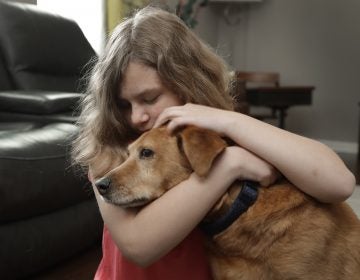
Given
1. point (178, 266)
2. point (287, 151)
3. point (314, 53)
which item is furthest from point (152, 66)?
point (314, 53)

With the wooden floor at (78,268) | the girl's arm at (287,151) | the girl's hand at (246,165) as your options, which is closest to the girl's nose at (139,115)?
the girl's arm at (287,151)

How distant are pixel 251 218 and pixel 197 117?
0.27 m

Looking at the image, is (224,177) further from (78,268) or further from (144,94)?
(78,268)

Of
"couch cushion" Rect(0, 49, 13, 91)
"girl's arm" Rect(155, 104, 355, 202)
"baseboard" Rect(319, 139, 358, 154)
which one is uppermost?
"girl's arm" Rect(155, 104, 355, 202)

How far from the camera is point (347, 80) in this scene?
5730mm

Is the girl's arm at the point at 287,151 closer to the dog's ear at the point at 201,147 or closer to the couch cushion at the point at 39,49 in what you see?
the dog's ear at the point at 201,147

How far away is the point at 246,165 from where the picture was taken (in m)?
1.10

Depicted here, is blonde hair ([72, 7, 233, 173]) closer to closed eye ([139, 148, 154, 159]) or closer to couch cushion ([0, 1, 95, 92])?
closed eye ([139, 148, 154, 159])

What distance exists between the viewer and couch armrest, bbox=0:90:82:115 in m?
2.26

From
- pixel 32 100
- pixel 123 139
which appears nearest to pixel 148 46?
pixel 123 139

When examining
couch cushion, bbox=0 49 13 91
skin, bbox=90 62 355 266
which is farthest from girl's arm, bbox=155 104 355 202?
couch cushion, bbox=0 49 13 91

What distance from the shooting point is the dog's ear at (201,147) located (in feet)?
3.45

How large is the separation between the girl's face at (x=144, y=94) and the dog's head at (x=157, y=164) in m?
0.06

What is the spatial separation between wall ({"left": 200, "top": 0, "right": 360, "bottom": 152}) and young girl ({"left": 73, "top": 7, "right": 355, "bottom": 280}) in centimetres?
463
